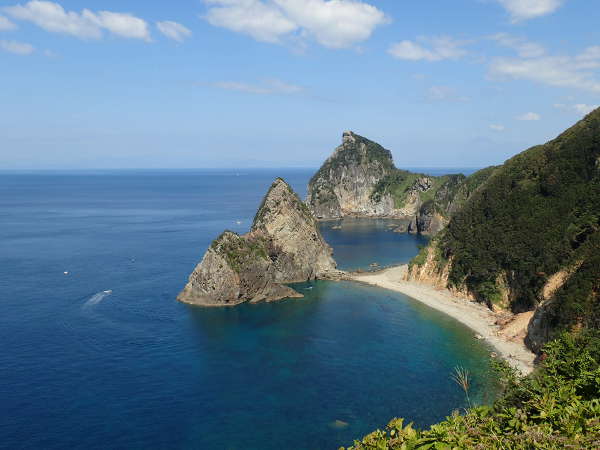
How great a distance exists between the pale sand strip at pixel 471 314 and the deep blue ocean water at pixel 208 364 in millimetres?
3761

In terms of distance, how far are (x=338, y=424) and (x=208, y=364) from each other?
2563cm

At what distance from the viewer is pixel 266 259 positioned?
110875mm

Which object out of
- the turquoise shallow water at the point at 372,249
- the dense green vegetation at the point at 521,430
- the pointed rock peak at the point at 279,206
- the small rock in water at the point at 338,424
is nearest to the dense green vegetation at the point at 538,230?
the turquoise shallow water at the point at 372,249

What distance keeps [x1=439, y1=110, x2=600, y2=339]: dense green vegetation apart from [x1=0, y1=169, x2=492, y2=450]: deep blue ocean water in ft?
49.2

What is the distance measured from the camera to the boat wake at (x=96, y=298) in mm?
97000

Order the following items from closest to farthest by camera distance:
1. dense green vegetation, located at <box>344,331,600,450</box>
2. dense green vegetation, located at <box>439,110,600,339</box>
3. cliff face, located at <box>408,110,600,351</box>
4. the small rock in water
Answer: dense green vegetation, located at <box>344,331,600,450</box> < the small rock in water < cliff face, located at <box>408,110,600,351</box> < dense green vegetation, located at <box>439,110,600,339</box>

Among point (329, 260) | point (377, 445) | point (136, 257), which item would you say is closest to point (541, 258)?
point (329, 260)

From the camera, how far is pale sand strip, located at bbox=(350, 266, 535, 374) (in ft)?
246

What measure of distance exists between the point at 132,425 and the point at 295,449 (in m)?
19.6

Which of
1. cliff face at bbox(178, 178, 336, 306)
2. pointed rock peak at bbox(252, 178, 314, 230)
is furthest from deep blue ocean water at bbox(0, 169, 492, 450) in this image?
pointed rock peak at bbox(252, 178, 314, 230)

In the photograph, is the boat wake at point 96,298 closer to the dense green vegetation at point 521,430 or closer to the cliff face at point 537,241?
the cliff face at point 537,241

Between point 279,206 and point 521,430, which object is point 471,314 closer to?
point 279,206

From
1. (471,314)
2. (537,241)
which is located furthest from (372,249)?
(537,241)

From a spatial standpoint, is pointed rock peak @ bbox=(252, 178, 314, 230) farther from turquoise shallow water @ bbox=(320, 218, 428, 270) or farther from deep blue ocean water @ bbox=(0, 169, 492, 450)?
turquoise shallow water @ bbox=(320, 218, 428, 270)
